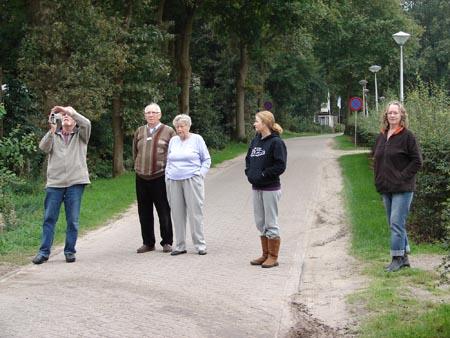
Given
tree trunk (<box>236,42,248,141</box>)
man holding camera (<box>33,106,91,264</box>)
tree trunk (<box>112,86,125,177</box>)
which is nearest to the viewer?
Answer: man holding camera (<box>33,106,91,264</box>)

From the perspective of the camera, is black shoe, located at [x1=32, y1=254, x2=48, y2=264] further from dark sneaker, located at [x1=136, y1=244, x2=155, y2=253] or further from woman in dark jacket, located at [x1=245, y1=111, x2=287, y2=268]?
woman in dark jacket, located at [x1=245, y1=111, x2=287, y2=268]

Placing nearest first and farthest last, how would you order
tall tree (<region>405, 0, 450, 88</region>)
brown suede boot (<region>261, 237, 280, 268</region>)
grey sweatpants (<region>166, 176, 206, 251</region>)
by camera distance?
1. brown suede boot (<region>261, 237, 280, 268</region>)
2. grey sweatpants (<region>166, 176, 206, 251</region>)
3. tall tree (<region>405, 0, 450, 88</region>)

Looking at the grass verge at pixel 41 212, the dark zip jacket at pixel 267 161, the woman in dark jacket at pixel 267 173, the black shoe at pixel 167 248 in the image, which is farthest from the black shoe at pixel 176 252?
the grass verge at pixel 41 212

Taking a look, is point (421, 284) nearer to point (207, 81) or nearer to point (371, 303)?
point (371, 303)

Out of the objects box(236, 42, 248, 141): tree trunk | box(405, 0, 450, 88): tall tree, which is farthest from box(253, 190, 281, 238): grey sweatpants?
box(405, 0, 450, 88): tall tree

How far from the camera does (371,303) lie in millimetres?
6898

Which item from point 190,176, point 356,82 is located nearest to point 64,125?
point 190,176

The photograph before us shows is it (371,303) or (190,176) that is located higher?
(190,176)

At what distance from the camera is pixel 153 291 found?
7.59 metres

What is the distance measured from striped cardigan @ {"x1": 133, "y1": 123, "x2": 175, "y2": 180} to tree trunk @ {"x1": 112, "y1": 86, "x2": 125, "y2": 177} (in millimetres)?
12093

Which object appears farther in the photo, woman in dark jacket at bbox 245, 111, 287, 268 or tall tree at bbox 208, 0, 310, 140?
tall tree at bbox 208, 0, 310, 140

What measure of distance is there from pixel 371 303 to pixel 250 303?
1.20 metres

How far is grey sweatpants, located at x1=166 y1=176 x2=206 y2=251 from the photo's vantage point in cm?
972

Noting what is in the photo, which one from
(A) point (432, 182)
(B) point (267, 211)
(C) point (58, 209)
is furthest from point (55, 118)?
(A) point (432, 182)
